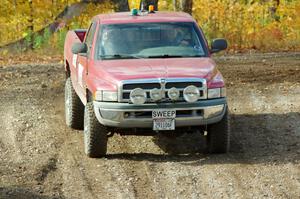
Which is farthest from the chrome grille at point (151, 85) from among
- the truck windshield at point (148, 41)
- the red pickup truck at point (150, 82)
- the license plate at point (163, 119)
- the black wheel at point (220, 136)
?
the truck windshield at point (148, 41)

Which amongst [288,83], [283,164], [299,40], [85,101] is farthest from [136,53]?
[299,40]

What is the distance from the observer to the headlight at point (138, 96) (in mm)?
9828

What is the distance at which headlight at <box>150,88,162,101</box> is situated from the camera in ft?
32.3

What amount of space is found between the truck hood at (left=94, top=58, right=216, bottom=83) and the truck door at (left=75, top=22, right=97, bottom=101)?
0.50 meters

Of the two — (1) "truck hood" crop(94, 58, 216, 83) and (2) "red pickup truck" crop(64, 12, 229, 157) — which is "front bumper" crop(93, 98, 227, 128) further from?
(1) "truck hood" crop(94, 58, 216, 83)

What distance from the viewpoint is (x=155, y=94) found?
988 cm

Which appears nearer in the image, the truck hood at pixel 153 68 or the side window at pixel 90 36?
the truck hood at pixel 153 68

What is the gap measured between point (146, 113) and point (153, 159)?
2.29 ft

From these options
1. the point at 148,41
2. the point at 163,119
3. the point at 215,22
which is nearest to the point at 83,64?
the point at 148,41

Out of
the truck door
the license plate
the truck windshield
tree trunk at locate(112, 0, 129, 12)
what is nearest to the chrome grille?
the license plate

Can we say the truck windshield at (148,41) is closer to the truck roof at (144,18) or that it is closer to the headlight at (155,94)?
the truck roof at (144,18)

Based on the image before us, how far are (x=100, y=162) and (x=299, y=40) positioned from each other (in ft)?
60.8

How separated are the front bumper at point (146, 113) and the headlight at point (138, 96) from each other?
0.22 ft

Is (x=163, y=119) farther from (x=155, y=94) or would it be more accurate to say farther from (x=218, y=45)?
(x=218, y=45)
